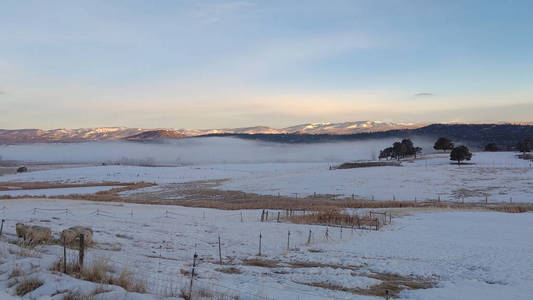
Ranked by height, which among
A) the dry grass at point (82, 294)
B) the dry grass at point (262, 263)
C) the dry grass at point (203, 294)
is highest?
the dry grass at point (82, 294)

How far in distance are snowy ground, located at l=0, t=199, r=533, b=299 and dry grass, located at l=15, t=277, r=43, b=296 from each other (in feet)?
0.48

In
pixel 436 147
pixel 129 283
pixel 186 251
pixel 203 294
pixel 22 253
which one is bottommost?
pixel 186 251

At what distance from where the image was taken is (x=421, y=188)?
54125 millimetres

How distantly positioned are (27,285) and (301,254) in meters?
12.0

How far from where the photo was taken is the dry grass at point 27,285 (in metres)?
7.96

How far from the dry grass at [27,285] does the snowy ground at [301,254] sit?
15cm

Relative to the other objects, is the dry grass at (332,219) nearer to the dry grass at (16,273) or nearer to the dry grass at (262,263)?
the dry grass at (262,263)

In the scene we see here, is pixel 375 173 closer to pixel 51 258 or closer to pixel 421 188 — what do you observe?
pixel 421 188

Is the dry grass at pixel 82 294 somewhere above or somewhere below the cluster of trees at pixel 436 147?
below

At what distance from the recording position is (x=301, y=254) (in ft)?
59.9

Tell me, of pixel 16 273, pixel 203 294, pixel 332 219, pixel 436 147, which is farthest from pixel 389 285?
pixel 436 147

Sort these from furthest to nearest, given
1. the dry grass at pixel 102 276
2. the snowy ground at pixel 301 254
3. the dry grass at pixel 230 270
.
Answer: the dry grass at pixel 230 270 < the snowy ground at pixel 301 254 < the dry grass at pixel 102 276

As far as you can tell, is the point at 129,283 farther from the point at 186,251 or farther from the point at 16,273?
the point at 186,251

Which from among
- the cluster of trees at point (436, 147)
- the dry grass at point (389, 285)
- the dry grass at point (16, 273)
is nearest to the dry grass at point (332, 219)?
the dry grass at point (389, 285)
